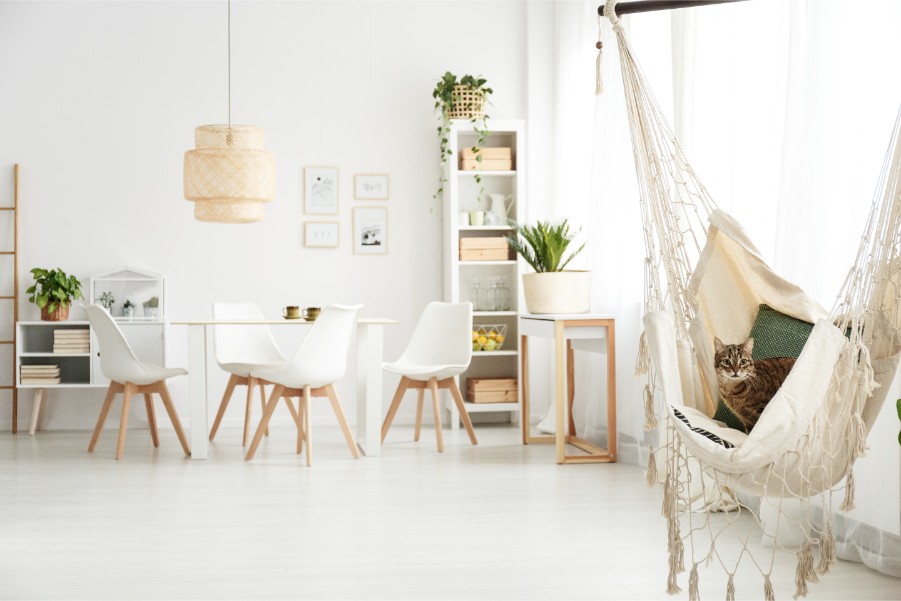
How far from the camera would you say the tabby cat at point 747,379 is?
2.57 m

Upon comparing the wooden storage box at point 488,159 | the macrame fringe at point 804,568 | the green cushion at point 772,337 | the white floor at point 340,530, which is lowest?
the white floor at point 340,530

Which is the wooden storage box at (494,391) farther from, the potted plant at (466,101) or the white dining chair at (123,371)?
the white dining chair at (123,371)

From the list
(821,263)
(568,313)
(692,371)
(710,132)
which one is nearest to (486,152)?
(568,313)

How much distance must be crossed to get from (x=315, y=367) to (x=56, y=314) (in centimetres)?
216

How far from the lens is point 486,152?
6285 millimetres

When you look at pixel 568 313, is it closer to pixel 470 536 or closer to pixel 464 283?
pixel 464 283

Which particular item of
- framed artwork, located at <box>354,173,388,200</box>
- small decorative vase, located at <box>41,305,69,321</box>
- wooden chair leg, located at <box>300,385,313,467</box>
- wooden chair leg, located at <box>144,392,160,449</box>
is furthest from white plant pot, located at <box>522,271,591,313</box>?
small decorative vase, located at <box>41,305,69,321</box>

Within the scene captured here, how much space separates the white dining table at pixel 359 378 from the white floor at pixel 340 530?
5.7 inches

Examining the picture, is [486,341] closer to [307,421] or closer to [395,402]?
[395,402]

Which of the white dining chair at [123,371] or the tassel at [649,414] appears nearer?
the tassel at [649,414]

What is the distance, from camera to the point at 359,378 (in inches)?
211

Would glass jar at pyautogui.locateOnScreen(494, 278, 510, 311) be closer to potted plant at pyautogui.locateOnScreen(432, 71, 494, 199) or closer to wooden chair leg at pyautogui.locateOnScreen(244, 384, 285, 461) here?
potted plant at pyautogui.locateOnScreen(432, 71, 494, 199)

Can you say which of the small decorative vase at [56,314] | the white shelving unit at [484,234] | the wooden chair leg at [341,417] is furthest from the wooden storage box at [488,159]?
the small decorative vase at [56,314]

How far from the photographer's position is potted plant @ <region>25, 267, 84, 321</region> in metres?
5.99
